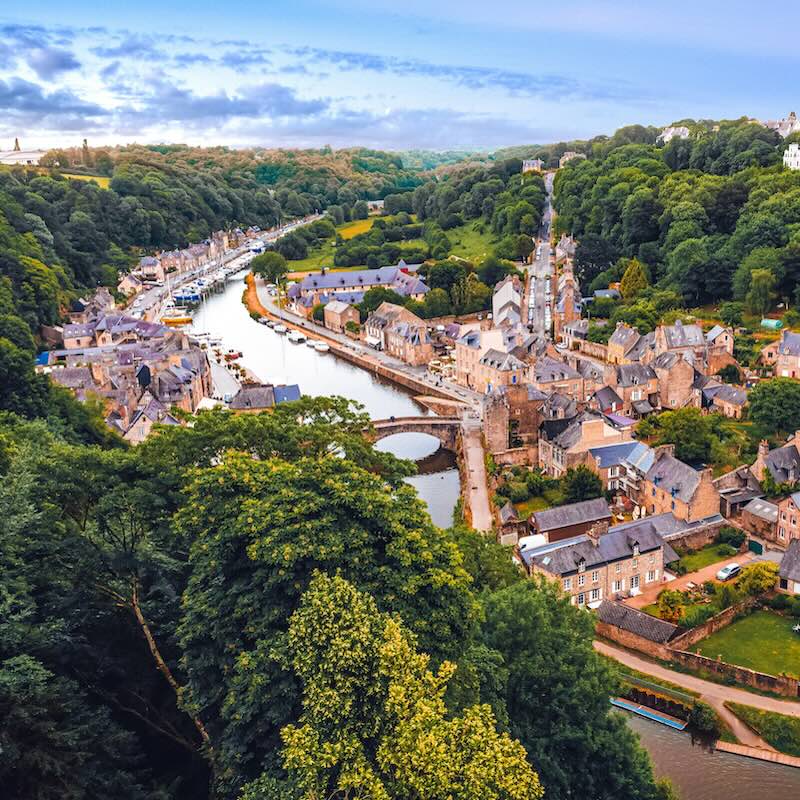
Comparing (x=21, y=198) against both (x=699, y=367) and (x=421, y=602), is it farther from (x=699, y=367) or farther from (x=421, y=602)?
(x=421, y=602)

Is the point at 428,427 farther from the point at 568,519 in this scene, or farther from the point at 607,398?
the point at 568,519

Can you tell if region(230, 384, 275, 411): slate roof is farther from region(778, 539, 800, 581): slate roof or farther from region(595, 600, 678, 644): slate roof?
region(778, 539, 800, 581): slate roof

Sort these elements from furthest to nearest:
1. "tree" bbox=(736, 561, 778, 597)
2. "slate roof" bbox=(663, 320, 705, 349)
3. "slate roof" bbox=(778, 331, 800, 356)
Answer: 1. "slate roof" bbox=(663, 320, 705, 349)
2. "slate roof" bbox=(778, 331, 800, 356)
3. "tree" bbox=(736, 561, 778, 597)

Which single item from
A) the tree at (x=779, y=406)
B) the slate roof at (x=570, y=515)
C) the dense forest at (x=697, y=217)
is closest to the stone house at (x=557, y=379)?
the tree at (x=779, y=406)

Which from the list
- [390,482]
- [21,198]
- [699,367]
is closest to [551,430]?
[699,367]

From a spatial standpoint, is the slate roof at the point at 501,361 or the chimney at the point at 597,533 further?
the slate roof at the point at 501,361

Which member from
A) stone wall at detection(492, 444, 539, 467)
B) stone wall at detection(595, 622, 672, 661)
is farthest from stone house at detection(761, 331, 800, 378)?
stone wall at detection(595, 622, 672, 661)

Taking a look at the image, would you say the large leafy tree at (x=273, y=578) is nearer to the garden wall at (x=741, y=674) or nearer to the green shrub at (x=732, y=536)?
the garden wall at (x=741, y=674)

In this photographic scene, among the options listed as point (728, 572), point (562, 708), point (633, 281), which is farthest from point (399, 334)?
point (562, 708)
